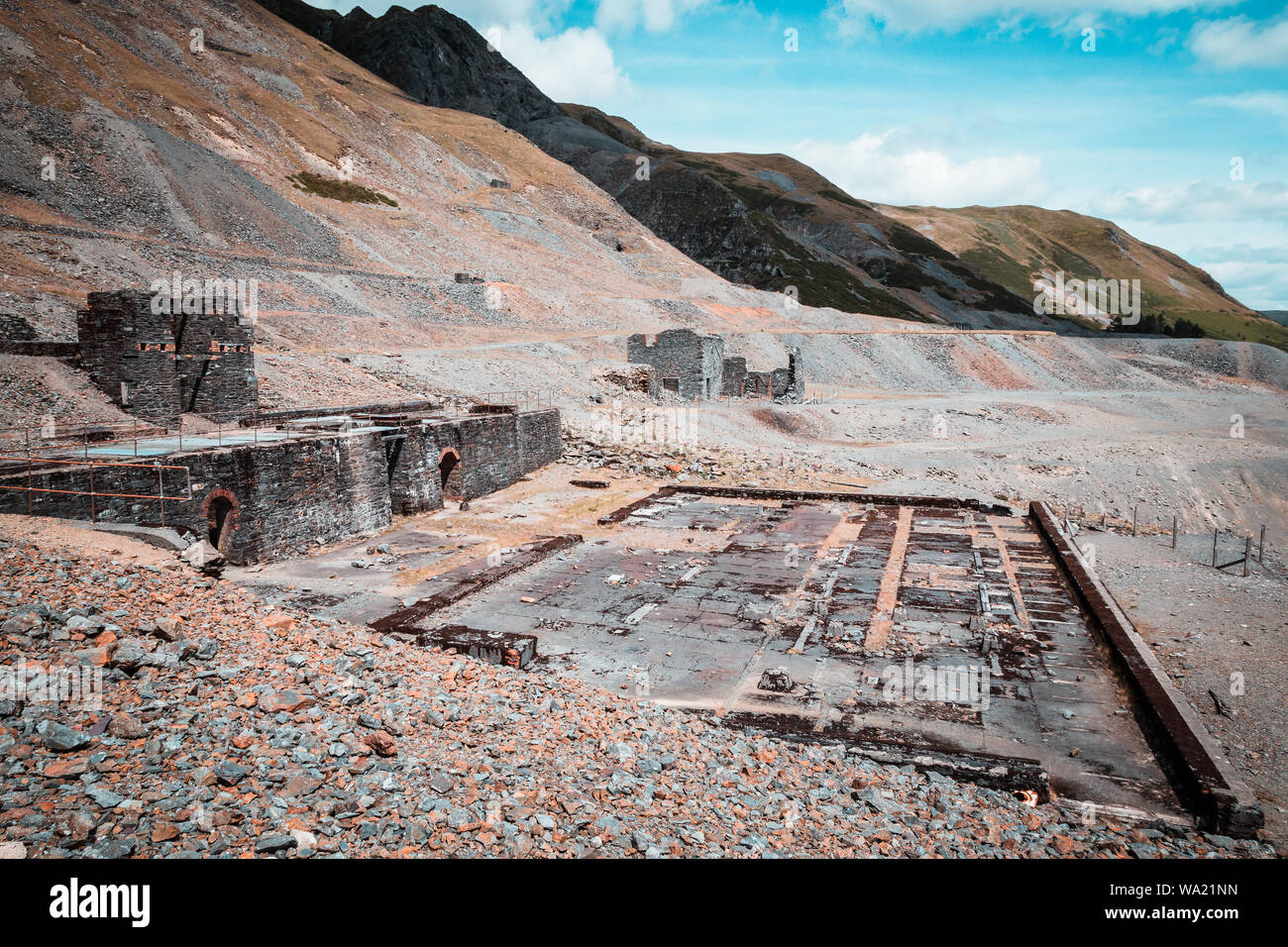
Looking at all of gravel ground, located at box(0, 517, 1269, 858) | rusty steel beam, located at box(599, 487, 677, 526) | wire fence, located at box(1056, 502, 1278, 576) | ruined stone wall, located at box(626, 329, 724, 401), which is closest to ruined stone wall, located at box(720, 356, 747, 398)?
ruined stone wall, located at box(626, 329, 724, 401)

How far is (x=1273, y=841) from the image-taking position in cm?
845

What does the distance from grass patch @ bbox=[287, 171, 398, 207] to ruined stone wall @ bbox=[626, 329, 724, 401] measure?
3738 cm

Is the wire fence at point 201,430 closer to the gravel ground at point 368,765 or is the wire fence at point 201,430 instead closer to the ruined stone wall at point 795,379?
the gravel ground at point 368,765

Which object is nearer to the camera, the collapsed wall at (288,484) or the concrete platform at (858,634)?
the concrete platform at (858,634)

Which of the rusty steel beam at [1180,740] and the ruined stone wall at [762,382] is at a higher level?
the ruined stone wall at [762,382]

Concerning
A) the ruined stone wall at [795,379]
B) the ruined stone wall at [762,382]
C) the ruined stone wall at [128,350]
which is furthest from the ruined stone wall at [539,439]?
the ruined stone wall at [795,379]

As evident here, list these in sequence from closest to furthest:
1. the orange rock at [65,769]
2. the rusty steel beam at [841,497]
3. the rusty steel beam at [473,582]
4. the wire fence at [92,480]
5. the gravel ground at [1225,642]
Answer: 1. the orange rock at [65,769]
2. the gravel ground at [1225,642]
3. the wire fence at [92,480]
4. the rusty steel beam at [473,582]
5. the rusty steel beam at [841,497]

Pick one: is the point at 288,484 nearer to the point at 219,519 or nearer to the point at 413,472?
the point at 219,519

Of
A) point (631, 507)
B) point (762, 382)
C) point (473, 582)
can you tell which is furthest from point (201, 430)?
point (762, 382)

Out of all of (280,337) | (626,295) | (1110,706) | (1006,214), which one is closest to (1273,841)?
(1110,706)

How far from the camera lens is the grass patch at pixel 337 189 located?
6312 centimetres

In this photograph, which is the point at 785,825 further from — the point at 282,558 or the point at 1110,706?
the point at 282,558

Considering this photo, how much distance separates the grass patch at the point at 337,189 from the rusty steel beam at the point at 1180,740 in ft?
214

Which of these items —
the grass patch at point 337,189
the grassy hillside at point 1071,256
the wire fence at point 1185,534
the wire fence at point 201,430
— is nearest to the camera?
the wire fence at point 201,430
